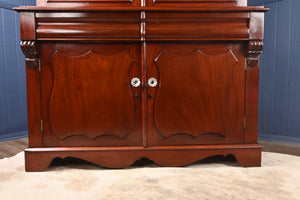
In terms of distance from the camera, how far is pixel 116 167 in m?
1.38

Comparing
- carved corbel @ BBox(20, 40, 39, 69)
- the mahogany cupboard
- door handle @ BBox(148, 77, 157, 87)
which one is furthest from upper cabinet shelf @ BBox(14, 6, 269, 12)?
door handle @ BBox(148, 77, 157, 87)

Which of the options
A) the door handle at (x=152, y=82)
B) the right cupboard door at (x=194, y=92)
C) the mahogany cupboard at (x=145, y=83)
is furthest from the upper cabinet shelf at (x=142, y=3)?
the door handle at (x=152, y=82)

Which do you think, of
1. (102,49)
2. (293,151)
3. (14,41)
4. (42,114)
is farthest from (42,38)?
(293,151)

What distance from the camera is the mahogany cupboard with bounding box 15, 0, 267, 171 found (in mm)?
1330

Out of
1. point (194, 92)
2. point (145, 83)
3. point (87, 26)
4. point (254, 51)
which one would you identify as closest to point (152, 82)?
point (145, 83)

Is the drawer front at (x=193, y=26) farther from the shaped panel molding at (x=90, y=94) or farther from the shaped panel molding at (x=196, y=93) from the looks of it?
the shaped panel molding at (x=90, y=94)

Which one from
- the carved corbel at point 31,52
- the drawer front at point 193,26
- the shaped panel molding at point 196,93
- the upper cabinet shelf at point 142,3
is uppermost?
the upper cabinet shelf at point 142,3

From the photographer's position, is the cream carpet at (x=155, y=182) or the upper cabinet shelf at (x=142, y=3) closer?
the cream carpet at (x=155, y=182)

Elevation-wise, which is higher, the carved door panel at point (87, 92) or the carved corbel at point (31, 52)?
the carved corbel at point (31, 52)

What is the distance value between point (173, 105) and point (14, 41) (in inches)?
73.1

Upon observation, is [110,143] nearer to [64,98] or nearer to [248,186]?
[64,98]

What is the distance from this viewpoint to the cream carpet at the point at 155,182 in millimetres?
1062

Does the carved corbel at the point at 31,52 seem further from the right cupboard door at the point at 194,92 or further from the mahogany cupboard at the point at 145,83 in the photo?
the right cupboard door at the point at 194,92

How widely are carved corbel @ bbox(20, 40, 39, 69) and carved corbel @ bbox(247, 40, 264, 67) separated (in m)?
1.27
